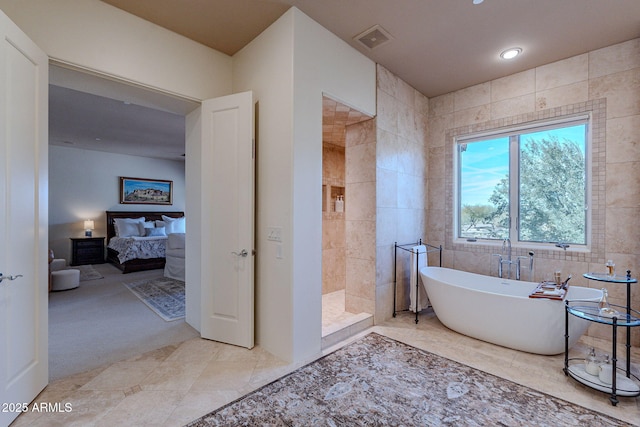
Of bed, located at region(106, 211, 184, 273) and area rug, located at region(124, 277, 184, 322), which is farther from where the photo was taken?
bed, located at region(106, 211, 184, 273)

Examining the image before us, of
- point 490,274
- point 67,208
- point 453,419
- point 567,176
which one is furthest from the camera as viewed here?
point 67,208

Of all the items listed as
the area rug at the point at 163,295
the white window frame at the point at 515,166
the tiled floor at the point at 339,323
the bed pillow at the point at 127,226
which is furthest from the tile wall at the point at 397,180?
the bed pillow at the point at 127,226

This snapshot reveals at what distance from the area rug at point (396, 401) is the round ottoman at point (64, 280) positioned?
4.39 m

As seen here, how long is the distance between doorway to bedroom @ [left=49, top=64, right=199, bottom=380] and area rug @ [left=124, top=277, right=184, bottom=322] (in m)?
0.11

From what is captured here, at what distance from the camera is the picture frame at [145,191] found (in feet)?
24.9

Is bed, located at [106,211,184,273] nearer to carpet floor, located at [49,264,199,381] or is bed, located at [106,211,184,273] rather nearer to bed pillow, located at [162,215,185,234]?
bed pillow, located at [162,215,185,234]

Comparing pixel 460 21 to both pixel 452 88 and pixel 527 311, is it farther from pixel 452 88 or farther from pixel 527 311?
pixel 527 311

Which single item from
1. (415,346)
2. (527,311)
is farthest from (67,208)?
(527,311)

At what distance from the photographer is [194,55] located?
9.20 feet

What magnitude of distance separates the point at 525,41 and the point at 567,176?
4.93ft

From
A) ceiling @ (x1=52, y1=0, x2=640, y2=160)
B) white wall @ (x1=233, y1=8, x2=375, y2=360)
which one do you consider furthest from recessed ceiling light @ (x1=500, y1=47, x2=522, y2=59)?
white wall @ (x1=233, y1=8, x2=375, y2=360)

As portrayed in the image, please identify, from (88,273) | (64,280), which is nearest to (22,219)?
(64,280)

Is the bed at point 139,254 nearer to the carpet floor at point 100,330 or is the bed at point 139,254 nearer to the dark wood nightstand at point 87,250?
the dark wood nightstand at point 87,250

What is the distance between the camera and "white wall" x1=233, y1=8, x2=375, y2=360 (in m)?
2.40
